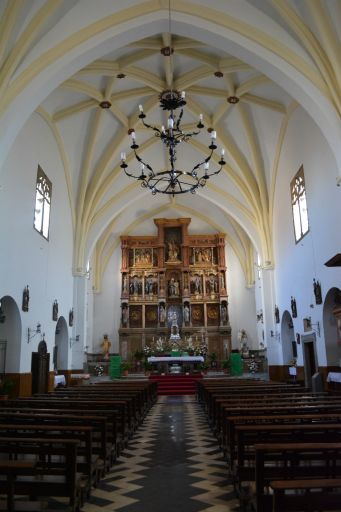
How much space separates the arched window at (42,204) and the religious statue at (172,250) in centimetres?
1357

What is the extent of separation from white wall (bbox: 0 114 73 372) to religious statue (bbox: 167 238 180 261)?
10841 mm

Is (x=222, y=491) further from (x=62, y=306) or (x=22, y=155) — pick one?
(x=62, y=306)

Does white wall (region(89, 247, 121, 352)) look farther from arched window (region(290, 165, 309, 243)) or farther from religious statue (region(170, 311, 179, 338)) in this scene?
arched window (region(290, 165, 309, 243))

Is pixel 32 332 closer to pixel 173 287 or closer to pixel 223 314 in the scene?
pixel 173 287

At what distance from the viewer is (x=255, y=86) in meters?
17.2

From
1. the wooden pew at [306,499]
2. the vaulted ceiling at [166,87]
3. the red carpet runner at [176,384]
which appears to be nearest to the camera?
the wooden pew at [306,499]

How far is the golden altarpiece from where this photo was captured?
96.1ft

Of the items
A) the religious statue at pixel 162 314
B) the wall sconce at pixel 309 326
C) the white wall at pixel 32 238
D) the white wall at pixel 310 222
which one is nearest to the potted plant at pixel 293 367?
the white wall at pixel 310 222

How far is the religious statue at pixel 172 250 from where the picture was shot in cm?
3097

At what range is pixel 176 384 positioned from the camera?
21766 millimetres

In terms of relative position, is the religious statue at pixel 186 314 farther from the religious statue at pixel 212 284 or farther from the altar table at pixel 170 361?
the altar table at pixel 170 361

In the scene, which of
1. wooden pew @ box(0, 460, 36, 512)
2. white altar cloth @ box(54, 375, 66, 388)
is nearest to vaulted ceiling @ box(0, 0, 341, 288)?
white altar cloth @ box(54, 375, 66, 388)

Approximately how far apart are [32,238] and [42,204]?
2.01 meters

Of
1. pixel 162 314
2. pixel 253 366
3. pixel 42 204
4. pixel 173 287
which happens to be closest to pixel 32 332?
pixel 42 204
